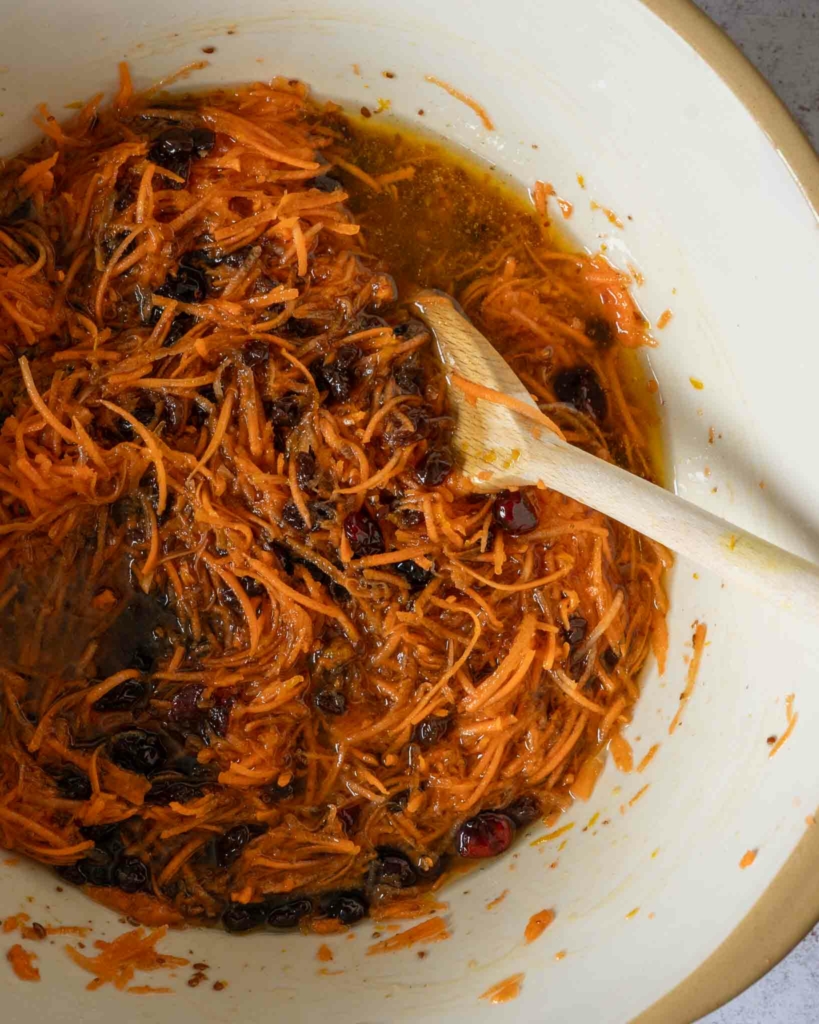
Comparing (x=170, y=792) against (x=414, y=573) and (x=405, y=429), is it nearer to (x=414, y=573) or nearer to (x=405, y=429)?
(x=414, y=573)

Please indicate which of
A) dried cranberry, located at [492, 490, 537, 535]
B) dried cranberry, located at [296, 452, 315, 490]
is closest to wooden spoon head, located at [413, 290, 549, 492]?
dried cranberry, located at [492, 490, 537, 535]

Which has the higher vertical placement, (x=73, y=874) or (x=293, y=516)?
(x=293, y=516)

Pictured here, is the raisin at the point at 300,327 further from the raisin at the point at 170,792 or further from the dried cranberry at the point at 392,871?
the dried cranberry at the point at 392,871

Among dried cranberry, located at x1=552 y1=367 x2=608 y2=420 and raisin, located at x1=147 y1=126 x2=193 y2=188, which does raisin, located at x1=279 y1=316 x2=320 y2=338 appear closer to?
raisin, located at x1=147 y1=126 x2=193 y2=188

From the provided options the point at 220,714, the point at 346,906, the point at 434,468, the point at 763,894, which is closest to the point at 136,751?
the point at 220,714

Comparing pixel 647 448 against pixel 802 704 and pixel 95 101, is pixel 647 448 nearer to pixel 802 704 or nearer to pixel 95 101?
pixel 802 704

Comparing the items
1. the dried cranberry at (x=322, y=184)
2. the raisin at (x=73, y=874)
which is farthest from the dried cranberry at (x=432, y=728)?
the dried cranberry at (x=322, y=184)

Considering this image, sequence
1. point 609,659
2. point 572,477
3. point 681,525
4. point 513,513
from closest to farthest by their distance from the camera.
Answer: point 681,525, point 572,477, point 513,513, point 609,659

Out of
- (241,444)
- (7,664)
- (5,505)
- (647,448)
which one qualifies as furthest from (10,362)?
(647,448)
